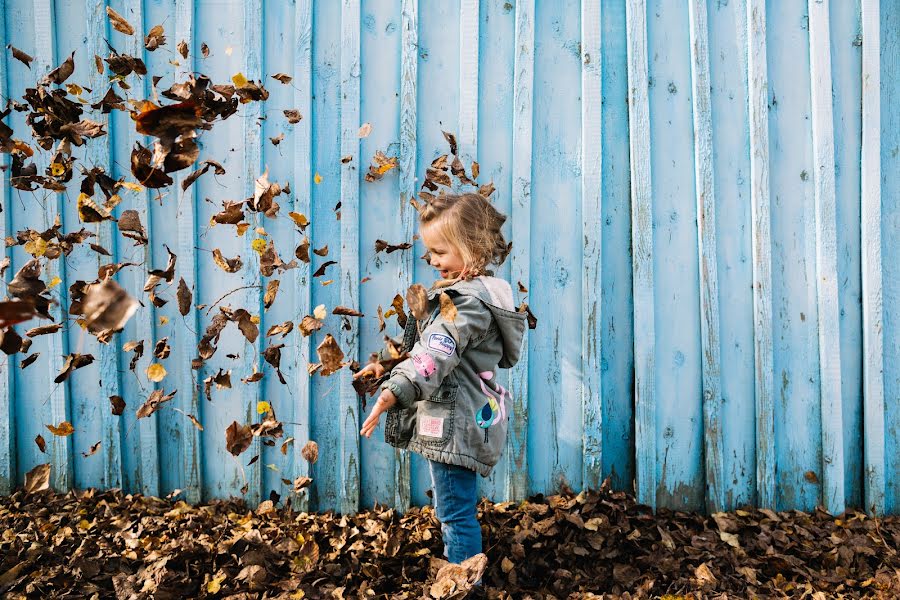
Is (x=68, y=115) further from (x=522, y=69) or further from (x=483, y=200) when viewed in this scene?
(x=522, y=69)

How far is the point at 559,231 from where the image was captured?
2.74 m

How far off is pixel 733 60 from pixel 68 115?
2590 mm

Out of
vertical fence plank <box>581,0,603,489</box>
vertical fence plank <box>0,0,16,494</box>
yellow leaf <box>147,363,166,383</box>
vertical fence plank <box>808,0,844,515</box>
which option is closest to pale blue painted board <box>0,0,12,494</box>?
vertical fence plank <box>0,0,16,494</box>

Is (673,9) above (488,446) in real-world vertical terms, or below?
above

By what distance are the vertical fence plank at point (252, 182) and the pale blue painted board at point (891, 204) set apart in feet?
8.72

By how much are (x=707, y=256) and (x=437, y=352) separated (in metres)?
1.38

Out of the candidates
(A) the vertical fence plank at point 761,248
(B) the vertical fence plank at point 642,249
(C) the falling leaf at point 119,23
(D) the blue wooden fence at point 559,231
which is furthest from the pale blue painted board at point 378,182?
(A) the vertical fence plank at point 761,248

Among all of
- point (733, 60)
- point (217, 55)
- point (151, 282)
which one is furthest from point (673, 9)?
point (151, 282)

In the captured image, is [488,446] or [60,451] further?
[60,451]

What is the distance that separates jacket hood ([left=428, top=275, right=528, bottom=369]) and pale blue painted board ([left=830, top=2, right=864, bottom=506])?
5.16 ft

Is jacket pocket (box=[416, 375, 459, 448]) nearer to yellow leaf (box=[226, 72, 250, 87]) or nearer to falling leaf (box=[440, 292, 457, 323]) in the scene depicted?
falling leaf (box=[440, 292, 457, 323])

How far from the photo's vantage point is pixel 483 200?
2.27 meters

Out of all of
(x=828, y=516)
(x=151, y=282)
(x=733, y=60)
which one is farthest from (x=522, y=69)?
(x=828, y=516)

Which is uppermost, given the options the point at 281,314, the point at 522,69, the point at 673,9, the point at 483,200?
the point at 673,9
